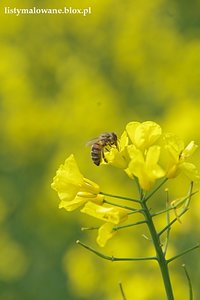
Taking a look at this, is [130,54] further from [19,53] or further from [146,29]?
[19,53]

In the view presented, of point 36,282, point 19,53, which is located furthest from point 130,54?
point 36,282

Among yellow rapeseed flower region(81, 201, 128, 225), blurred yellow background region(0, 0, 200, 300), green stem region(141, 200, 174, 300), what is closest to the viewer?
green stem region(141, 200, 174, 300)

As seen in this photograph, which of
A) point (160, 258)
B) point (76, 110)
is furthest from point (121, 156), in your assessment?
point (76, 110)

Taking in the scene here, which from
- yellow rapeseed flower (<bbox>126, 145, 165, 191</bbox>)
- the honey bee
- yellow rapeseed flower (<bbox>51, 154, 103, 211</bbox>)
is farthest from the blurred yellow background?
yellow rapeseed flower (<bbox>126, 145, 165, 191</bbox>)

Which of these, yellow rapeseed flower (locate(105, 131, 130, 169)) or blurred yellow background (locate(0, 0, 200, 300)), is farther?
blurred yellow background (locate(0, 0, 200, 300))

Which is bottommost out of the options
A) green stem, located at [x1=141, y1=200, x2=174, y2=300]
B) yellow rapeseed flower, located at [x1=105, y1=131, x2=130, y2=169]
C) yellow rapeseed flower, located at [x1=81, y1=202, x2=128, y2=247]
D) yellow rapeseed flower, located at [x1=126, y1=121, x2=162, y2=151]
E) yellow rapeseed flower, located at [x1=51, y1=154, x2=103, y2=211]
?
green stem, located at [x1=141, y1=200, x2=174, y2=300]

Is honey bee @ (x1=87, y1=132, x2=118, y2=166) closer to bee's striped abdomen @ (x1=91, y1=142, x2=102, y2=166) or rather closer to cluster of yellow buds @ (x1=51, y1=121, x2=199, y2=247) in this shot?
bee's striped abdomen @ (x1=91, y1=142, x2=102, y2=166)
